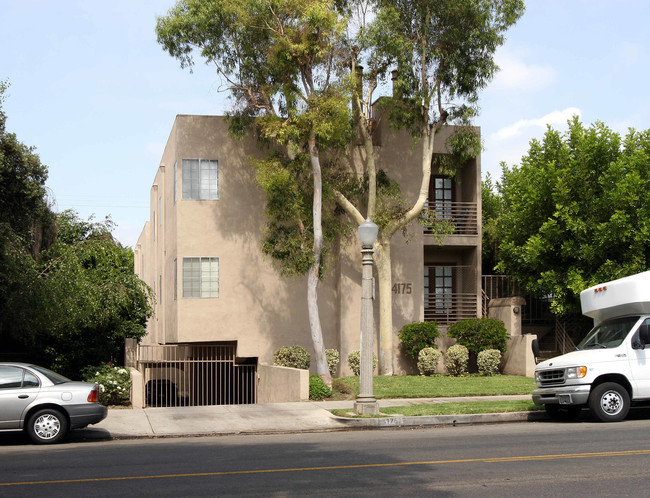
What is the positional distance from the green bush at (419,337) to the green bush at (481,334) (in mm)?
894

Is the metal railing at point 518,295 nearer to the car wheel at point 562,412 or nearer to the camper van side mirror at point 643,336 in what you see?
the car wheel at point 562,412

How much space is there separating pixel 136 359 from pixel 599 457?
19322mm

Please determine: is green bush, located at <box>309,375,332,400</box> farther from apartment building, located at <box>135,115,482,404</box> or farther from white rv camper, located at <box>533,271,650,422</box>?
white rv camper, located at <box>533,271,650,422</box>


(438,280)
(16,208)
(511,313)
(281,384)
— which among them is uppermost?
(16,208)

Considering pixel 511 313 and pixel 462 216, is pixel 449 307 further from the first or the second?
pixel 462 216

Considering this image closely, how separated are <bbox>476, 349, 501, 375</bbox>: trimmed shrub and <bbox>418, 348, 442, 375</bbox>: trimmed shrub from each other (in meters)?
1.37

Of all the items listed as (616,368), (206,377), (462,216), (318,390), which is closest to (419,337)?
(462,216)

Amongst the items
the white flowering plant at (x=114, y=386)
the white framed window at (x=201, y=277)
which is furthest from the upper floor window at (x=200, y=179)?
the white flowering plant at (x=114, y=386)

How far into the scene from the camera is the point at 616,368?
14953 mm

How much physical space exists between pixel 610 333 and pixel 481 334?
9.62 metres

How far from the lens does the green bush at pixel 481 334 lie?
2525 cm

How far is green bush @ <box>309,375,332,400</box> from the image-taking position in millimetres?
20109

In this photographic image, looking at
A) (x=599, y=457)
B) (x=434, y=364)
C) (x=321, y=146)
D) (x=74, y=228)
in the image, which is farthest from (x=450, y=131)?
(x=74, y=228)

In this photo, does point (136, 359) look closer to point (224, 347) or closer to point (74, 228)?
point (224, 347)
